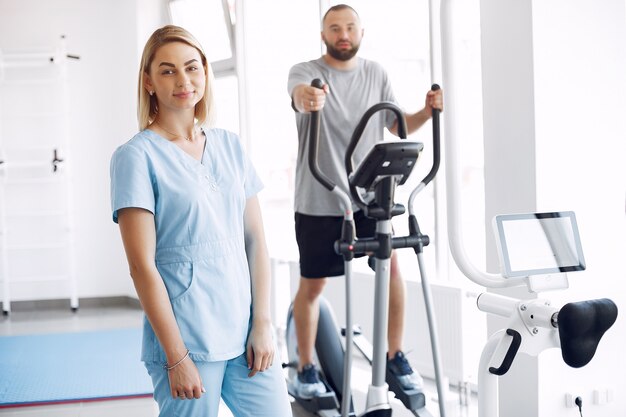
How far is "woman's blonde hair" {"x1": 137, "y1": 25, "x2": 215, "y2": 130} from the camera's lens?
175cm

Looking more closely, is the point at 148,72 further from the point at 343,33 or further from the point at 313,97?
the point at 343,33

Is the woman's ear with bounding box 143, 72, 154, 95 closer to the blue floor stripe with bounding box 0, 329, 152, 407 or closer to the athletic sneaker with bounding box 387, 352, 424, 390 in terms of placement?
the athletic sneaker with bounding box 387, 352, 424, 390

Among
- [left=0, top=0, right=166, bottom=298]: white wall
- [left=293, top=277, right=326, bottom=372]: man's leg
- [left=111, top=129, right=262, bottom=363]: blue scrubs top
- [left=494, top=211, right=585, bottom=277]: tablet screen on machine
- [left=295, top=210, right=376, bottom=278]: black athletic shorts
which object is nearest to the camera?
[left=494, top=211, right=585, bottom=277]: tablet screen on machine

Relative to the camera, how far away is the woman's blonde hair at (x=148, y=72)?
1.75 metres

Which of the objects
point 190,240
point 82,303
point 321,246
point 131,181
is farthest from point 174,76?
point 82,303

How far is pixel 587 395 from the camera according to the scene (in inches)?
112

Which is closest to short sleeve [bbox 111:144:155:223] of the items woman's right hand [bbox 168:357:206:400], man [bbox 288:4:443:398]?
woman's right hand [bbox 168:357:206:400]

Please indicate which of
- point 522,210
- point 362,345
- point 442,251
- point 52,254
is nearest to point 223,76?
point 52,254

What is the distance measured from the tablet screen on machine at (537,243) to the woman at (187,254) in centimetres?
59

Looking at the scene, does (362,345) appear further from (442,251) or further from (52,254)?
(52,254)

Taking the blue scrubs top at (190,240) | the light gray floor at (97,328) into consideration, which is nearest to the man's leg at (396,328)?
the light gray floor at (97,328)

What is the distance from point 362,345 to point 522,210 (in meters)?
1.12

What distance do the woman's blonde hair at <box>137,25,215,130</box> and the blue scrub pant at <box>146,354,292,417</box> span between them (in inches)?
23.5

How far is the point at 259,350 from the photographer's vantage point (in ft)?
Result: 5.67
